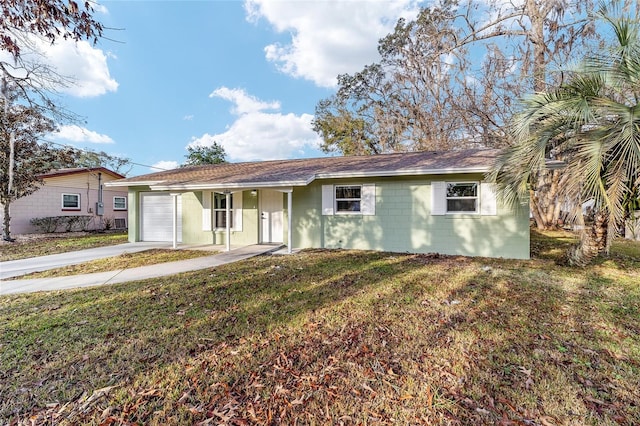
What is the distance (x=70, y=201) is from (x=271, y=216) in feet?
46.4

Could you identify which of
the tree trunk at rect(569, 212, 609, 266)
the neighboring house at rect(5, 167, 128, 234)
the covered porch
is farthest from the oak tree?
the tree trunk at rect(569, 212, 609, 266)

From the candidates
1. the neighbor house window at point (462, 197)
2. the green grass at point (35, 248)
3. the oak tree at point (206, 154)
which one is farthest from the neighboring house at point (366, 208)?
the oak tree at point (206, 154)

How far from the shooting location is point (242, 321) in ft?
13.0

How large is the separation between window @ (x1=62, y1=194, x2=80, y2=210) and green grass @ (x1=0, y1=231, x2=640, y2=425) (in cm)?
1488

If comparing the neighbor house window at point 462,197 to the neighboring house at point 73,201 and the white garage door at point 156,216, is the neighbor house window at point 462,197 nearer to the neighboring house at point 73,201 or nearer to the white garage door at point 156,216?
the white garage door at point 156,216

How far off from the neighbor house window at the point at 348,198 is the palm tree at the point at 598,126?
15.2 ft

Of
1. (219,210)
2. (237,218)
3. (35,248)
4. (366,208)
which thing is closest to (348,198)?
(366,208)

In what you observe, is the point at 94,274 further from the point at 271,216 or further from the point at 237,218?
the point at 271,216

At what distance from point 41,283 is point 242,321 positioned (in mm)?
4957

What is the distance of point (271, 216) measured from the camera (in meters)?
10.6

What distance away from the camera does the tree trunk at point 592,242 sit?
6219mm

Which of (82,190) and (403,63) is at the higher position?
(403,63)

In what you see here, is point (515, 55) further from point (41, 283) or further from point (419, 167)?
point (41, 283)

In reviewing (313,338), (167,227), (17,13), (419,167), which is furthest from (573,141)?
(167,227)
